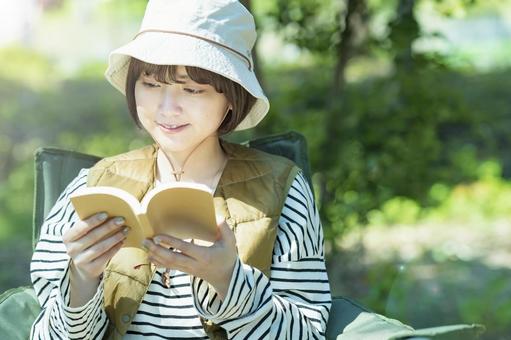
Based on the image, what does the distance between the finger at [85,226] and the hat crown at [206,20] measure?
A: 456mm

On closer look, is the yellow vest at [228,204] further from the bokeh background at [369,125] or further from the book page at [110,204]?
the bokeh background at [369,125]

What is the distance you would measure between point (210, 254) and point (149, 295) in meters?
0.34

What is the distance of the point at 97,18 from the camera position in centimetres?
848

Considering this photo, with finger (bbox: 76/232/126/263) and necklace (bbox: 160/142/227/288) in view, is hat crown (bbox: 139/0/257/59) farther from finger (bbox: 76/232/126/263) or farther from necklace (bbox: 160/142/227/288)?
finger (bbox: 76/232/126/263)

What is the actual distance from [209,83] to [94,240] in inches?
16.1

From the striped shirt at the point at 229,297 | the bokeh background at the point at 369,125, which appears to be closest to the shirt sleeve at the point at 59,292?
the striped shirt at the point at 229,297

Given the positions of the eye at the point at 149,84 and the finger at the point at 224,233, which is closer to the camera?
the finger at the point at 224,233

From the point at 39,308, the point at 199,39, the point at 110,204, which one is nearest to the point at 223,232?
the point at 110,204

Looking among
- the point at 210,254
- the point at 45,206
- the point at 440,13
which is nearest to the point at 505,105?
the point at 440,13

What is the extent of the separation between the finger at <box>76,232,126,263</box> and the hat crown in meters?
0.46

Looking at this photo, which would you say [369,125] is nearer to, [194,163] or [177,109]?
[194,163]

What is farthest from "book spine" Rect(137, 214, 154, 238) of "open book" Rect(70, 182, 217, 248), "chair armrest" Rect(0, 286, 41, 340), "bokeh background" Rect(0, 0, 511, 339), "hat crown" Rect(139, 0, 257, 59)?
"bokeh background" Rect(0, 0, 511, 339)

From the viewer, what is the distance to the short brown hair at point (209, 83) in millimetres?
1869

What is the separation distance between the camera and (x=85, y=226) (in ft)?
5.47
